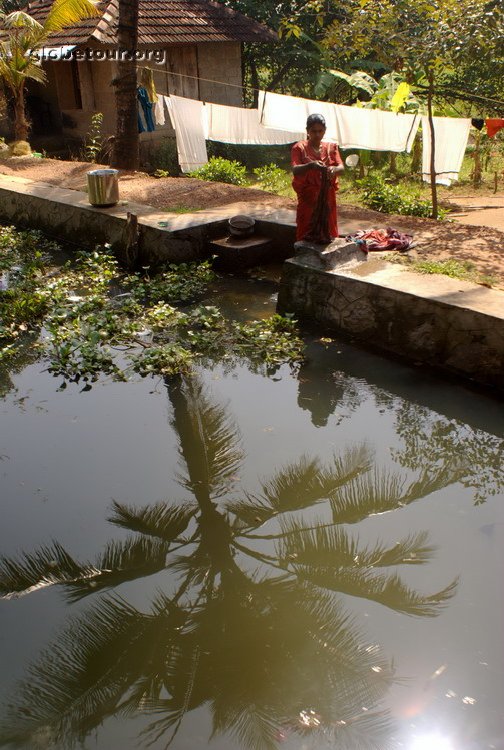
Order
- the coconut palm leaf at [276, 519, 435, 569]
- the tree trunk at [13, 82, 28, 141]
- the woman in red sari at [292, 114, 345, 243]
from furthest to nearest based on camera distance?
1. the tree trunk at [13, 82, 28, 141]
2. the woman in red sari at [292, 114, 345, 243]
3. the coconut palm leaf at [276, 519, 435, 569]

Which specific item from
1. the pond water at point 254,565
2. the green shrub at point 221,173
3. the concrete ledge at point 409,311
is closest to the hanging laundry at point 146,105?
the green shrub at point 221,173

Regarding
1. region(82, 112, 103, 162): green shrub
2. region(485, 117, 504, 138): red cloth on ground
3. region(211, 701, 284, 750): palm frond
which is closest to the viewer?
region(211, 701, 284, 750): palm frond

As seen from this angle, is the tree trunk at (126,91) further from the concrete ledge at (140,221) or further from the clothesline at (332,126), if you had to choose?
the concrete ledge at (140,221)

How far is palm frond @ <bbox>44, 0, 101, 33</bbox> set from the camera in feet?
44.4

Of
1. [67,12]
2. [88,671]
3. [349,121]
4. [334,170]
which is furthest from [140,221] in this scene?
[67,12]

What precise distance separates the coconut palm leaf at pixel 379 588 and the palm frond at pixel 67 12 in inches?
530

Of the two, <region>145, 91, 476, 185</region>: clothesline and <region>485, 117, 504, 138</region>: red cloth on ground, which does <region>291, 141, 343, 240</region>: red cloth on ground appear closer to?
<region>145, 91, 476, 185</region>: clothesline

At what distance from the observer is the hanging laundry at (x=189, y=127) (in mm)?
12023

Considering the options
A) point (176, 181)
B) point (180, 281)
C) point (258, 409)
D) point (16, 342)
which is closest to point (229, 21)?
point (176, 181)

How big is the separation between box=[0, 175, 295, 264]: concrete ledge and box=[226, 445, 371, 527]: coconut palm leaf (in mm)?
4560

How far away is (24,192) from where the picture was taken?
36.5 ft

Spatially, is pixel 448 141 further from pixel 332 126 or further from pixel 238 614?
pixel 238 614

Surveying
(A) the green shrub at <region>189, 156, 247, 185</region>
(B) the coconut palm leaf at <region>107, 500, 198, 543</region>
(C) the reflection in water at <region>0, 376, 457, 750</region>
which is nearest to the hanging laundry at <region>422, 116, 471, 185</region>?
(A) the green shrub at <region>189, 156, 247, 185</region>

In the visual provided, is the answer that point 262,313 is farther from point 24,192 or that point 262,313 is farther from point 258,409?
point 24,192
